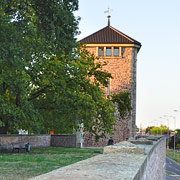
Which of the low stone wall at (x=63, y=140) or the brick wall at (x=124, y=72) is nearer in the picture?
the low stone wall at (x=63, y=140)

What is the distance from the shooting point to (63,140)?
37.4m

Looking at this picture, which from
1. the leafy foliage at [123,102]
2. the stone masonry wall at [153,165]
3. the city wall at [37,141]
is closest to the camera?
the stone masonry wall at [153,165]

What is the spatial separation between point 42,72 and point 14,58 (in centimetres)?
620

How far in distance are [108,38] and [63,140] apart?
17.4 metres

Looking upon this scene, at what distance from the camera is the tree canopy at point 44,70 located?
1855 centimetres

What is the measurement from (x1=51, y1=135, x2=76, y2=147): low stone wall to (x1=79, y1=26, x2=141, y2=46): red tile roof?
15205mm

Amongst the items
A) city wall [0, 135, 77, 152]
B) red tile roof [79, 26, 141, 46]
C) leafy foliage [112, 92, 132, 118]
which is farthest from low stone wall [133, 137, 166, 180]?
red tile roof [79, 26, 141, 46]

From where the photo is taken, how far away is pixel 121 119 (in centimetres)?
4325

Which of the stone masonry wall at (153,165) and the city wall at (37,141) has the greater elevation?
the stone masonry wall at (153,165)

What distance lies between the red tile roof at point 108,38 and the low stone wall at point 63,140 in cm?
1521

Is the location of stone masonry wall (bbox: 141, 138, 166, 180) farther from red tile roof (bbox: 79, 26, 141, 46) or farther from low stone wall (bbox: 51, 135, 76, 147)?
red tile roof (bbox: 79, 26, 141, 46)

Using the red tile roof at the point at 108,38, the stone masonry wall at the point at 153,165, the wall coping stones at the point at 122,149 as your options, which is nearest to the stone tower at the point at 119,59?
the red tile roof at the point at 108,38

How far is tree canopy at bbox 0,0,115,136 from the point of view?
18.5m

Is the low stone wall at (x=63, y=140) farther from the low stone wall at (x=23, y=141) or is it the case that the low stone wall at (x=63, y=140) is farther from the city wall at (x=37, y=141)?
the low stone wall at (x=23, y=141)
